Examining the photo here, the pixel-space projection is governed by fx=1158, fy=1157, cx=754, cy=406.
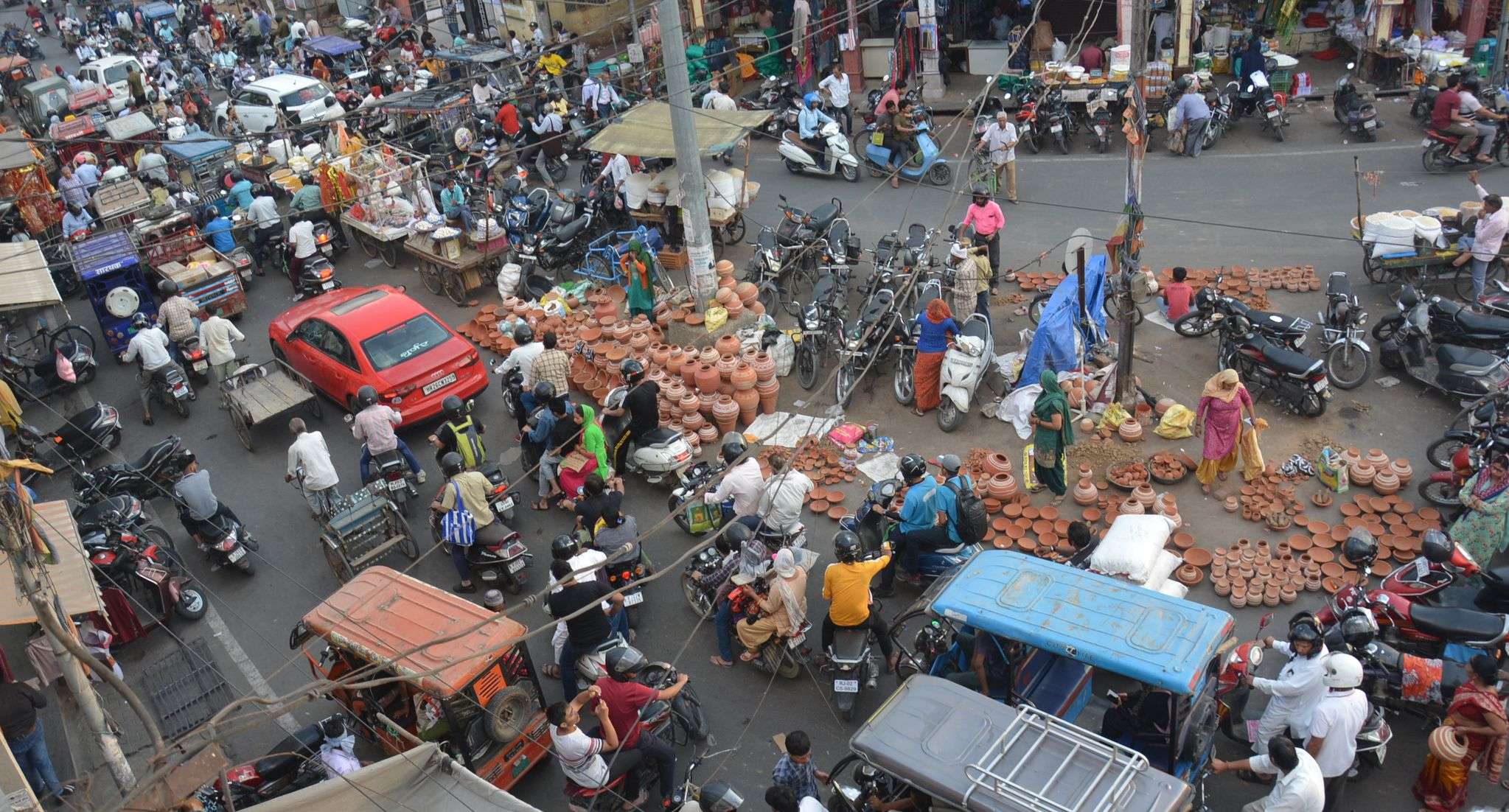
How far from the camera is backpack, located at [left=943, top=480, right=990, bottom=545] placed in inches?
378

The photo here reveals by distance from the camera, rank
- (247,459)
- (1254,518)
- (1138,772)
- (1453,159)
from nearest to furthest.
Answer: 1. (1138,772)
2. (1254,518)
3. (247,459)
4. (1453,159)

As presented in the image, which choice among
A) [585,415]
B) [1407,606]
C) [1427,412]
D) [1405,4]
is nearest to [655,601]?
[585,415]

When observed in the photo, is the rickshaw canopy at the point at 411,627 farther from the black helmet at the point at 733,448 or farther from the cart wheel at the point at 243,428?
the cart wheel at the point at 243,428

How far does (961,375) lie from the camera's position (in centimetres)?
1230

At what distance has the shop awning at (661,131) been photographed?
16.0m

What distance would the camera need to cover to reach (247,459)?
14156 millimetres

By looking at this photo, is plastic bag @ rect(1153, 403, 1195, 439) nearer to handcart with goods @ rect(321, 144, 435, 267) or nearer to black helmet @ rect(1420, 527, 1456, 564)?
black helmet @ rect(1420, 527, 1456, 564)

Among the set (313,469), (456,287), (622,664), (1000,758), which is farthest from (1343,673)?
(456,287)

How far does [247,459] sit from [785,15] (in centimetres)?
1709

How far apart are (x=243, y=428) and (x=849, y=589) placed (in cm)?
896

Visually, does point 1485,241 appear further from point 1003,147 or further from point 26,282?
point 26,282

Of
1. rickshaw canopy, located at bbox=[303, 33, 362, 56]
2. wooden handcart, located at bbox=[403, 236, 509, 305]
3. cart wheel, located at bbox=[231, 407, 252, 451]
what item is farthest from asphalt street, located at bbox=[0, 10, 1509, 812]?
rickshaw canopy, located at bbox=[303, 33, 362, 56]

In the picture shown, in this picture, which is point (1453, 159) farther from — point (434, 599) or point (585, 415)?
point (434, 599)

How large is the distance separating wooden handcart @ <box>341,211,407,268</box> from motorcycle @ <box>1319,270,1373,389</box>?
13041 millimetres
